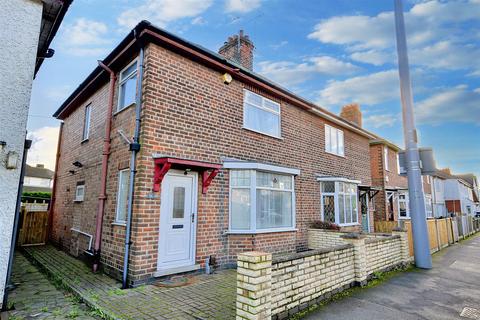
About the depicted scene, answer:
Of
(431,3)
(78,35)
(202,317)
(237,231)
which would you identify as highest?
(431,3)

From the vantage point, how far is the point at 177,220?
623cm

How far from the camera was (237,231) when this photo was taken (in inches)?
284

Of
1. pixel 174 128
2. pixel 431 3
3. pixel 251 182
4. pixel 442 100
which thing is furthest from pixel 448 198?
pixel 174 128

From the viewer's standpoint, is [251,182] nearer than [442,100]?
Yes

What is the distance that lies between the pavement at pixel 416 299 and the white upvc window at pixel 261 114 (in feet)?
17.6

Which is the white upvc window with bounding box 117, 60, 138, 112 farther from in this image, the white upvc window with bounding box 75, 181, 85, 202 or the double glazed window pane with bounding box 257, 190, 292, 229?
the double glazed window pane with bounding box 257, 190, 292, 229

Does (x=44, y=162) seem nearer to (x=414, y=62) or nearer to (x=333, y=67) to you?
(x=333, y=67)

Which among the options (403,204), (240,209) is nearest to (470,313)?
(240,209)

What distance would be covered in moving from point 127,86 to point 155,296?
5.31 metres

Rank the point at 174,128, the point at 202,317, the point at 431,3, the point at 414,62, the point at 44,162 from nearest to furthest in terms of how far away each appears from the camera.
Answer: the point at 202,317 → the point at 174,128 → the point at 431,3 → the point at 414,62 → the point at 44,162

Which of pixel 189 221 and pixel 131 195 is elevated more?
pixel 131 195

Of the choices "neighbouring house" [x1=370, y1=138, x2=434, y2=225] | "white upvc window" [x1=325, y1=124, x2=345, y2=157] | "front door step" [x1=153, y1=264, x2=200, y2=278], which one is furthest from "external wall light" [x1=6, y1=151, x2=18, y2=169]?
"neighbouring house" [x1=370, y1=138, x2=434, y2=225]

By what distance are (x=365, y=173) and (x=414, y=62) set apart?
671 cm

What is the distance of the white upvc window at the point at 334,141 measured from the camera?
11772 millimetres
